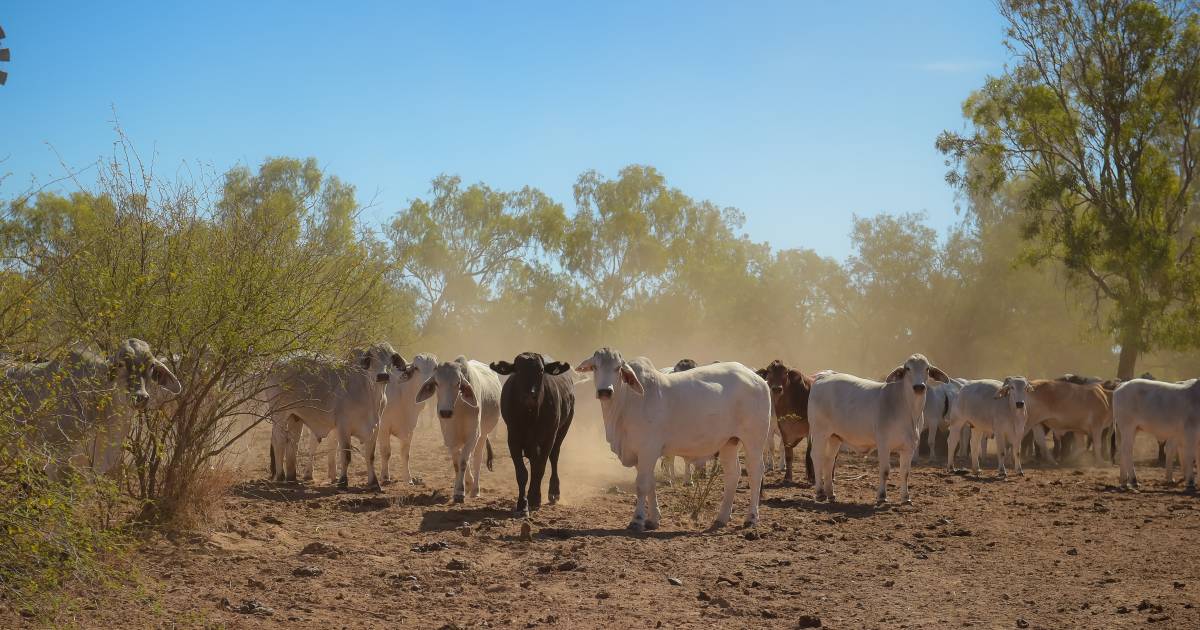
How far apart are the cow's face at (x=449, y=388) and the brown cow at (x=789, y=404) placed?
20.2 feet

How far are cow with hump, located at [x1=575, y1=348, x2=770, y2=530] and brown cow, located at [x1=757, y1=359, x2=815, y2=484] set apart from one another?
566cm

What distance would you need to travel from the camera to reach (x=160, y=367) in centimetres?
938

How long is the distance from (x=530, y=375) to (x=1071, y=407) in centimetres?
1502

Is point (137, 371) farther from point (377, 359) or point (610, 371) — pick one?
point (377, 359)

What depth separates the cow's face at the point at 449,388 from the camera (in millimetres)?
13500

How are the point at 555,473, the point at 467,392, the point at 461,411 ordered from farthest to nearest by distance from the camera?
the point at 555,473
the point at 461,411
the point at 467,392

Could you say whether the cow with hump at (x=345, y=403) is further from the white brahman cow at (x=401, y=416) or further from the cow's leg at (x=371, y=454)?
the white brahman cow at (x=401, y=416)

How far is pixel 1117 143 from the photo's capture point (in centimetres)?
2931

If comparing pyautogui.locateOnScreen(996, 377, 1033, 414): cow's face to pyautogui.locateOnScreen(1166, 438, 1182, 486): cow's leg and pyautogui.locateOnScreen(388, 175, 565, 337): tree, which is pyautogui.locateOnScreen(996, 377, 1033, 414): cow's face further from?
pyautogui.locateOnScreen(388, 175, 565, 337): tree

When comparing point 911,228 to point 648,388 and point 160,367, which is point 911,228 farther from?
point 160,367

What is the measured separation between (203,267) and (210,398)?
145 cm

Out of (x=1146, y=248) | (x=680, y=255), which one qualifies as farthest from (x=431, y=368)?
(x=680, y=255)

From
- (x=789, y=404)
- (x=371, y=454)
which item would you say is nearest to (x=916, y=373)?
(x=789, y=404)

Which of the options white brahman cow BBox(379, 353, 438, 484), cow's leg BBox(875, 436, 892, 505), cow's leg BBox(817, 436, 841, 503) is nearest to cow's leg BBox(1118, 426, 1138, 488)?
cow's leg BBox(875, 436, 892, 505)
